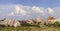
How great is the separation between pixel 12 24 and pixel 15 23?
92 centimetres

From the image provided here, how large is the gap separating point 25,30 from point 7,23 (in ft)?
18.6

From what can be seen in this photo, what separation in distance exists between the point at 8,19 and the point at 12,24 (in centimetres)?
130

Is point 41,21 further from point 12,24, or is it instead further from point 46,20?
point 12,24

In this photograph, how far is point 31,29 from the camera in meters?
22.9

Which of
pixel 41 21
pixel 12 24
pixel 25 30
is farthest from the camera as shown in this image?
pixel 41 21

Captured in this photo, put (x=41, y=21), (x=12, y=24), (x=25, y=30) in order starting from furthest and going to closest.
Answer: (x=41, y=21) → (x=12, y=24) → (x=25, y=30)

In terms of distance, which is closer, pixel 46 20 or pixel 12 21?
pixel 12 21

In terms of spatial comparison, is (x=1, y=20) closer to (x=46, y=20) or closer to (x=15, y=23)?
(x=15, y=23)

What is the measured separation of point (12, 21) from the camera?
27375 millimetres

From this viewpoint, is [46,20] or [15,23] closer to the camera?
[15,23]

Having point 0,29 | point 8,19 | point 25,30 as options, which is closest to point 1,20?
point 8,19

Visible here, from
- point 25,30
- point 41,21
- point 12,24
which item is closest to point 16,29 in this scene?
point 25,30

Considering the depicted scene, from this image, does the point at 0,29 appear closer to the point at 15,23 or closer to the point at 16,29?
the point at 16,29

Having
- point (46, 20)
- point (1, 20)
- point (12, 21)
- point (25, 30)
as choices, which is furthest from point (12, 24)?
point (46, 20)
